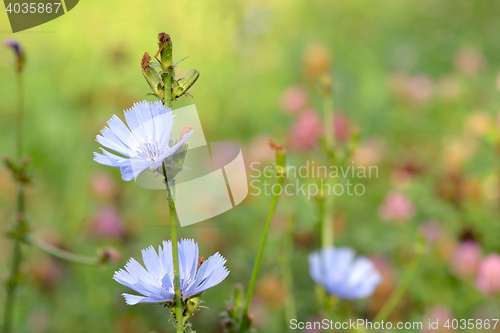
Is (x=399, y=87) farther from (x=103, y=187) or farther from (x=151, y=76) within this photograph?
(x=151, y=76)

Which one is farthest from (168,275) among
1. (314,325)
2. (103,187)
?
(103,187)

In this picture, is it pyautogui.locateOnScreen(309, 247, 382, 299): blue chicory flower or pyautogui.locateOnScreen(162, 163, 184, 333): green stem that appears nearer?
pyautogui.locateOnScreen(162, 163, 184, 333): green stem

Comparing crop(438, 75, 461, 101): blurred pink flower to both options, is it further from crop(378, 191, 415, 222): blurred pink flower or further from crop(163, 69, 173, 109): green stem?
crop(163, 69, 173, 109): green stem

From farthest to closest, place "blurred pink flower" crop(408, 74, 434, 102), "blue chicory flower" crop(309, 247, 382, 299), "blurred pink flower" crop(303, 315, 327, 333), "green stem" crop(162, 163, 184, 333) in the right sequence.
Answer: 1. "blurred pink flower" crop(408, 74, 434, 102)
2. "blurred pink flower" crop(303, 315, 327, 333)
3. "blue chicory flower" crop(309, 247, 382, 299)
4. "green stem" crop(162, 163, 184, 333)

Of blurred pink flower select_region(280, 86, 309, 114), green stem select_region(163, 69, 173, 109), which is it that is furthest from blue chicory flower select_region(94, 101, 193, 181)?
blurred pink flower select_region(280, 86, 309, 114)

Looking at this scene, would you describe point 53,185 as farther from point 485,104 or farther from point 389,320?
point 485,104

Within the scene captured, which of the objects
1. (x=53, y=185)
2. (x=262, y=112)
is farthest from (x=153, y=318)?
(x=262, y=112)
